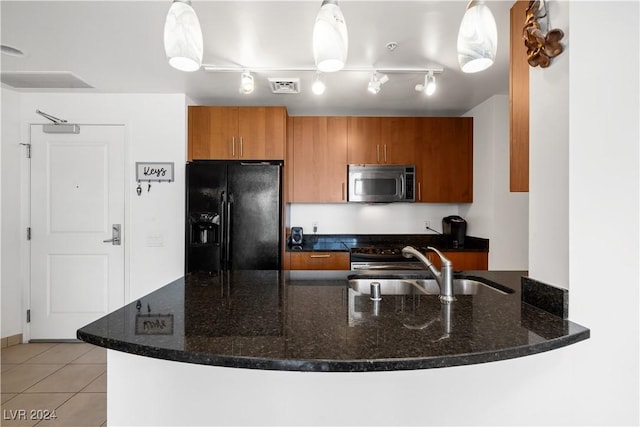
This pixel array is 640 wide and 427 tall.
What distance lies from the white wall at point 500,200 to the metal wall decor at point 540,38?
203 centimetres

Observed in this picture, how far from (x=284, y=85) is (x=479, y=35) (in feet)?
6.75

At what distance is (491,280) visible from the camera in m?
1.59

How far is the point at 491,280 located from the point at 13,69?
12.1 feet

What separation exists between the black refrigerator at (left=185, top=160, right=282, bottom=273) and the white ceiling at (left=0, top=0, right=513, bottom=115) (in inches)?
30.2

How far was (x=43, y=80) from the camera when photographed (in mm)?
2730

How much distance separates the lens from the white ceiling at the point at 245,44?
1750 mm

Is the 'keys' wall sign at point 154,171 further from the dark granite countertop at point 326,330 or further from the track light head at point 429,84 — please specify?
the track light head at point 429,84

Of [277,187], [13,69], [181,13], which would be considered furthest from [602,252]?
[13,69]

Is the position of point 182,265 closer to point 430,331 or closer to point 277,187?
point 277,187

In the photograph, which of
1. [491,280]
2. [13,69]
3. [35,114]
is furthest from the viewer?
[35,114]

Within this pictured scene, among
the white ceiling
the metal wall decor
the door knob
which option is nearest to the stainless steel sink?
the metal wall decor

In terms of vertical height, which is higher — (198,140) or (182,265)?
(198,140)

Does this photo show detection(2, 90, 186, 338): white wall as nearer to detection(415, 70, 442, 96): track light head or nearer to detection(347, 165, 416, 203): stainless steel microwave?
detection(347, 165, 416, 203): stainless steel microwave

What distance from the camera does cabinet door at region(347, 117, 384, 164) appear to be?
340 cm
